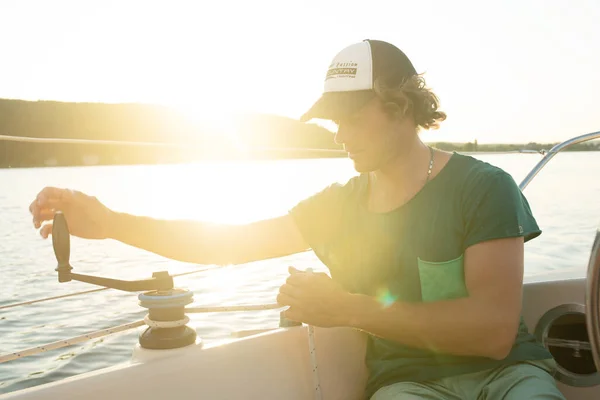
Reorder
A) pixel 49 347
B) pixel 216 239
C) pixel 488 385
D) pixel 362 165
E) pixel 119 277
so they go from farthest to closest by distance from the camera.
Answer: pixel 119 277, pixel 216 239, pixel 362 165, pixel 488 385, pixel 49 347

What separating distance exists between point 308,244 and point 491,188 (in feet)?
1.92

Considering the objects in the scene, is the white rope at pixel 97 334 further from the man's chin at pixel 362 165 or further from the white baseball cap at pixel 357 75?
the white baseball cap at pixel 357 75

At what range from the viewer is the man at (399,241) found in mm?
1445

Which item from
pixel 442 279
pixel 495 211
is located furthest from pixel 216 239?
pixel 495 211

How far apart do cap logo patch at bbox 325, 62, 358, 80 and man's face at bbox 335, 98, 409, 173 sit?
94mm

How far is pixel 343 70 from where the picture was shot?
5.51ft

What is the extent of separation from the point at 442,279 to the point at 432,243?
0.09 meters

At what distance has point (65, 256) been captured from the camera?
4.31ft

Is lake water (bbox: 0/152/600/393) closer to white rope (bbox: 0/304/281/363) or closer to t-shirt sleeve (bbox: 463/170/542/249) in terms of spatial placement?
white rope (bbox: 0/304/281/363)

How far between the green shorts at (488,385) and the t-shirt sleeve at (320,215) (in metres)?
0.46

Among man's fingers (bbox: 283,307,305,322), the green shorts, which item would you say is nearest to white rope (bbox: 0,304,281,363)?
man's fingers (bbox: 283,307,305,322)

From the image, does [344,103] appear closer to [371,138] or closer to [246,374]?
[371,138]

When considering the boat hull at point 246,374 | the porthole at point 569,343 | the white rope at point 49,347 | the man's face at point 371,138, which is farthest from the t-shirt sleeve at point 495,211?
the white rope at point 49,347

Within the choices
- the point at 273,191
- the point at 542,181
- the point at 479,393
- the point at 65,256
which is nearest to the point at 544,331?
the point at 479,393
